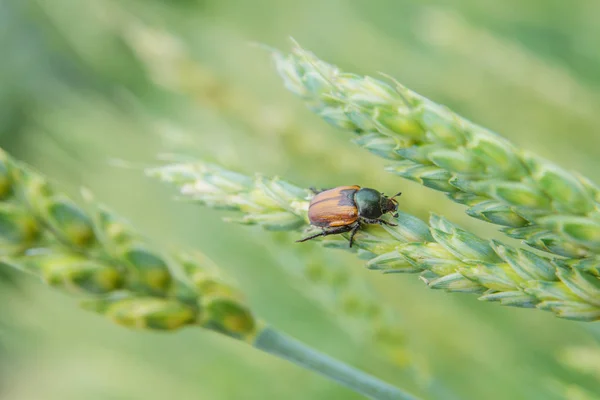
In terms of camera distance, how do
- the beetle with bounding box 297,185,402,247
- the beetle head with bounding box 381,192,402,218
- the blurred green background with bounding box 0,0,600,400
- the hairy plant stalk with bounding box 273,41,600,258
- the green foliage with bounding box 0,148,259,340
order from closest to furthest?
1. the hairy plant stalk with bounding box 273,41,600,258
2. the green foliage with bounding box 0,148,259,340
3. the beetle with bounding box 297,185,402,247
4. the beetle head with bounding box 381,192,402,218
5. the blurred green background with bounding box 0,0,600,400

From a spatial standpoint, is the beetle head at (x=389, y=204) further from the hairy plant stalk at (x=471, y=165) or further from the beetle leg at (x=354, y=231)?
the hairy plant stalk at (x=471, y=165)

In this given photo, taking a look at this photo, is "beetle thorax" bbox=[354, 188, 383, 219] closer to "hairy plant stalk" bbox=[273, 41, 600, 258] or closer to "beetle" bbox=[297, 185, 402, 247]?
"beetle" bbox=[297, 185, 402, 247]

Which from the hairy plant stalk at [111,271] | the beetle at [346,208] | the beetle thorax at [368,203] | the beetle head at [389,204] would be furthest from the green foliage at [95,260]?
the beetle head at [389,204]

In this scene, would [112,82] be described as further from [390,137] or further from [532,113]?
[390,137]

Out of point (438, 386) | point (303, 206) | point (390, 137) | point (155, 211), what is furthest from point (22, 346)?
point (390, 137)

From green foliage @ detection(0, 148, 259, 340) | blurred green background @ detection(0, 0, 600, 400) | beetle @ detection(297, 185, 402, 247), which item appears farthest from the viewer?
blurred green background @ detection(0, 0, 600, 400)

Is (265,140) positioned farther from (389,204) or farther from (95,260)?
(95,260)

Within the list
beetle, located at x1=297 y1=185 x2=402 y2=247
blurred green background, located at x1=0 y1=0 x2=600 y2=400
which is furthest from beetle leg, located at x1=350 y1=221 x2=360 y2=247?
blurred green background, located at x1=0 y1=0 x2=600 y2=400
